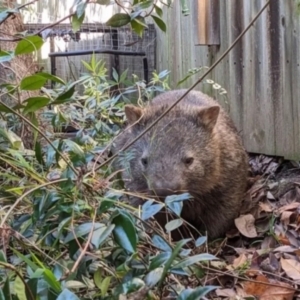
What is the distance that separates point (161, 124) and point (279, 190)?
111cm

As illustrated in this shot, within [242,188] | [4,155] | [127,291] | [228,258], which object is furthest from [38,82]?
[242,188]

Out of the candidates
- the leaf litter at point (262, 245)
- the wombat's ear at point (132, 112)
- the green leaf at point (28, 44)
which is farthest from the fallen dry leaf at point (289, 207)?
the green leaf at point (28, 44)

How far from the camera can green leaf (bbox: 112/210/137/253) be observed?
1866 millimetres

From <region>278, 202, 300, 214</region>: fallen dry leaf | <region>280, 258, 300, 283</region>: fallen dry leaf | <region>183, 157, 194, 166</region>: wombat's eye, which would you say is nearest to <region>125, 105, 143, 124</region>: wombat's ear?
A: <region>183, 157, 194, 166</region>: wombat's eye

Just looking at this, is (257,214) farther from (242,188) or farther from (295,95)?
(295,95)

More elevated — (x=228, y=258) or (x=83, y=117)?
(x=83, y=117)

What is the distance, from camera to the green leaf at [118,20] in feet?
9.32

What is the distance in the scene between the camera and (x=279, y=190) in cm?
490

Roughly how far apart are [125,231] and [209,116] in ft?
9.53

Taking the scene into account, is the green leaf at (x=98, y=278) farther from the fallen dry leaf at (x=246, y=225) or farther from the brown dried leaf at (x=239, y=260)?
the fallen dry leaf at (x=246, y=225)

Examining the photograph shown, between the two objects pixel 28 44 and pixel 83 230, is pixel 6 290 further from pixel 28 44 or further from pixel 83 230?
pixel 28 44

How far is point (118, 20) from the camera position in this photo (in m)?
2.86

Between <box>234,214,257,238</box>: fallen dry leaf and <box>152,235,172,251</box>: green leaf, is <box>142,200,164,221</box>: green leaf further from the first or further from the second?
<box>234,214,257,238</box>: fallen dry leaf

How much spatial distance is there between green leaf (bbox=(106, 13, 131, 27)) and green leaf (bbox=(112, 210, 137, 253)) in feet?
3.91
